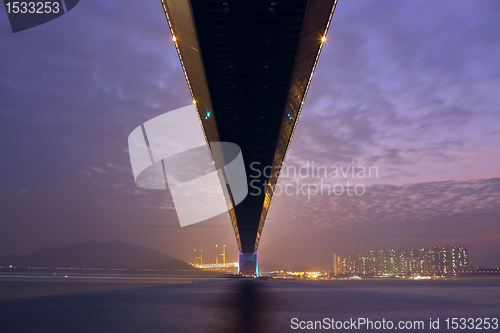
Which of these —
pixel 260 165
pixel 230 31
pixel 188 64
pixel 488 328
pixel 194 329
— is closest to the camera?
pixel 194 329

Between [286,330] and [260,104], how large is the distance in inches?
676

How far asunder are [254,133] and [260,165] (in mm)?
8006

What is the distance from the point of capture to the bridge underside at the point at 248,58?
579 inches

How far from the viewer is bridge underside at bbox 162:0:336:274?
1470 centimetres

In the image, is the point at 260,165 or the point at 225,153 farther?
the point at 260,165

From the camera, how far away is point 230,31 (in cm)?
1598

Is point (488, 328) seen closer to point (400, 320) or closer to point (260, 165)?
point (400, 320)

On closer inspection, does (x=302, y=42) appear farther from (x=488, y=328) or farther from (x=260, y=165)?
(x=260, y=165)

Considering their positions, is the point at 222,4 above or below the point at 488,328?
above

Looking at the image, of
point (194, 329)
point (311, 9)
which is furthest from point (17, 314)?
point (311, 9)

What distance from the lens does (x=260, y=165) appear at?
3578cm

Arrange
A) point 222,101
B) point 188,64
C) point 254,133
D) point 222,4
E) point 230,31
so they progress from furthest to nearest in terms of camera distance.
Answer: point 254,133, point 222,101, point 188,64, point 230,31, point 222,4

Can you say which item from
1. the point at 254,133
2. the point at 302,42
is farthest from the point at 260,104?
the point at 302,42

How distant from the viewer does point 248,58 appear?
18.2 metres
